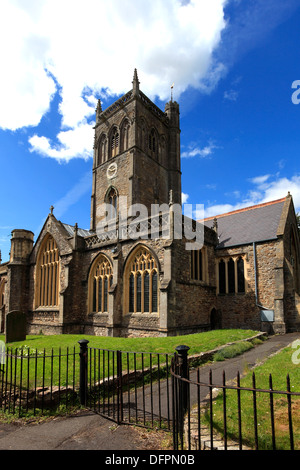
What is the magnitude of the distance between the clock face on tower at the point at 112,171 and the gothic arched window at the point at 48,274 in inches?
339

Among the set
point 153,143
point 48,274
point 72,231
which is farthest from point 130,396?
point 153,143

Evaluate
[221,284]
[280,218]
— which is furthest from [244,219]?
[221,284]

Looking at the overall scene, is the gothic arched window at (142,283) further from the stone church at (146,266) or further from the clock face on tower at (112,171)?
the clock face on tower at (112,171)

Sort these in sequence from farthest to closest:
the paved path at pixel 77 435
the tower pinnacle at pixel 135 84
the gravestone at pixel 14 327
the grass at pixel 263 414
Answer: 1. the tower pinnacle at pixel 135 84
2. the gravestone at pixel 14 327
3. the paved path at pixel 77 435
4. the grass at pixel 263 414

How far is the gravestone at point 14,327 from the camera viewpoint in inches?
598

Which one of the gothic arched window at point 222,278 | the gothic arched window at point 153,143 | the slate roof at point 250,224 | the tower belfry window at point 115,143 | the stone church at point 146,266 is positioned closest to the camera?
the stone church at point 146,266

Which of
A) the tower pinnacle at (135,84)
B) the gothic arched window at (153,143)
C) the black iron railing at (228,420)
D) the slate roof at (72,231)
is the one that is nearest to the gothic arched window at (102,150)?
the gothic arched window at (153,143)

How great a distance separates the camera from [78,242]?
20.5 metres

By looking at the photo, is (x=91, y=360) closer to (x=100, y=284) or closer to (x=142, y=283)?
(x=142, y=283)

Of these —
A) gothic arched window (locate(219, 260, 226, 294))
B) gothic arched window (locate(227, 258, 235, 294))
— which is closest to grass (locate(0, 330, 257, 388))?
gothic arched window (locate(227, 258, 235, 294))

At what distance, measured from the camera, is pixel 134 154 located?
26.0 meters

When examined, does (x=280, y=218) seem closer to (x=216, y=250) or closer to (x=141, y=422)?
(x=216, y=250)

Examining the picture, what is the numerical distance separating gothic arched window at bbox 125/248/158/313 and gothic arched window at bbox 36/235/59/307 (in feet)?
24.9

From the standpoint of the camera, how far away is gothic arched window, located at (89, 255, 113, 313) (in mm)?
18703
